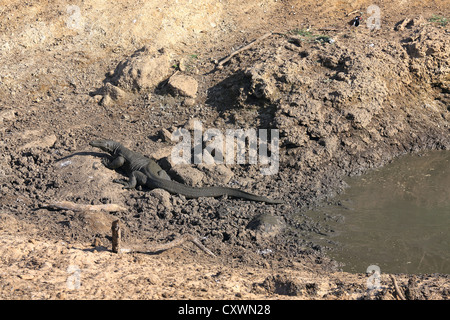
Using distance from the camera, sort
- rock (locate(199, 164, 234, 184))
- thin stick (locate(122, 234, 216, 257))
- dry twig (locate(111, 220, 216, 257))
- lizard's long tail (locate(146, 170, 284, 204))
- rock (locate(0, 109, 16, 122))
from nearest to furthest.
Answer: dry twig (locate(111, 220, 216, 257)) < thin stick (locate(122, 234, 216, 257)) < lizard's long tail (locate(146, 170, 284, 204)) < rock (locate(199, 164, 234, 184)) < rock (locate(0, 109, 16, 122))

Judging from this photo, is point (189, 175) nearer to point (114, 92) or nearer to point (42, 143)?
point (42, 143)

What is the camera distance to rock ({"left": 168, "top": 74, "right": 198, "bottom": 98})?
31.7 feet

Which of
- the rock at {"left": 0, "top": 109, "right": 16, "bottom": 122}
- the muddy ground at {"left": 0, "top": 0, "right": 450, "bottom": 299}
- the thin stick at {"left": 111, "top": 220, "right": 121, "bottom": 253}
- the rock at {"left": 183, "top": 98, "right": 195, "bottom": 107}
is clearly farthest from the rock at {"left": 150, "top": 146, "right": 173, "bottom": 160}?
the rock at {"left": 0, "top": 109, "right": 16, "bottom": 122}

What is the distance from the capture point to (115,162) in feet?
27.4

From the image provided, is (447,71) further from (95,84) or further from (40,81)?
(40,81)

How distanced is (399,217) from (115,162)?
474 cm

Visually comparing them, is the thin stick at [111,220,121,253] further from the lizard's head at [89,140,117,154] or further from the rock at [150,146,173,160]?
the lizard's head at [89,140,117,154]

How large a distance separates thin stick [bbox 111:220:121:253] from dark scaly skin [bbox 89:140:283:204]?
208 cm

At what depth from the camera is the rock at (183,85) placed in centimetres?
965

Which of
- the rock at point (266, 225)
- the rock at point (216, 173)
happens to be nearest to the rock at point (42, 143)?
the rock at point (216, 173)

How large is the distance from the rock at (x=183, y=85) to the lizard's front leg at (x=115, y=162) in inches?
81.6

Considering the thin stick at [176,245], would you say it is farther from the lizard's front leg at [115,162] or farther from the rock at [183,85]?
the rock at [183,85]

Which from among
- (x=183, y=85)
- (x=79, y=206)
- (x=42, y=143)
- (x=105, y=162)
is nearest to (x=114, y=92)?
(x=183, y=85)

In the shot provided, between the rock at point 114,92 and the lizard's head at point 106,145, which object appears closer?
the lizard's head at point 106,145
